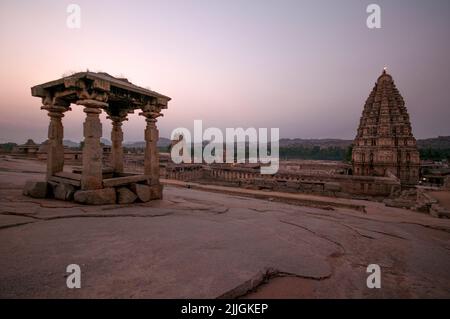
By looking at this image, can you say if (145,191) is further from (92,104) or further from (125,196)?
(92,104)

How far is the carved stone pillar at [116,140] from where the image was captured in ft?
22.4

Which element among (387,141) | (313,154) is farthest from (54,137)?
(313,154)

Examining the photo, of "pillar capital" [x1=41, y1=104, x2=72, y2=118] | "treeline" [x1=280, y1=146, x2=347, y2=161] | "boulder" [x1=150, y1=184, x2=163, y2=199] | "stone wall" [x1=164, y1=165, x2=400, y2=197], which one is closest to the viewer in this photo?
"pillar capital" [x1=41, y1=104, x2=72, y2=118]

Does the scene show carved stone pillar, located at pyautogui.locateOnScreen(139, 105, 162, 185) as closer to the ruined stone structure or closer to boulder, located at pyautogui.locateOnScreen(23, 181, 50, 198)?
the ruined stone structure

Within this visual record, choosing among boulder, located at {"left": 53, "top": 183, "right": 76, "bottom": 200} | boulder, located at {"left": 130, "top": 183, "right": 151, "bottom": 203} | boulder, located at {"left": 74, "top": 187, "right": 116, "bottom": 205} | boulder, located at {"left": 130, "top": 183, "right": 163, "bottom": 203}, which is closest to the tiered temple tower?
boulder, located at {"left": 130, "top": 183, "right": 163, "bottom": 203}

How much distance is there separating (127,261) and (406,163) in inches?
1419

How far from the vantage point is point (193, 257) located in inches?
93.0

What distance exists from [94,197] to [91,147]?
3.63 feet

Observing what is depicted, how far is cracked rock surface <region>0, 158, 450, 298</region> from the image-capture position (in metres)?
1.81

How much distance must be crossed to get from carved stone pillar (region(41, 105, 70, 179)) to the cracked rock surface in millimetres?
1708

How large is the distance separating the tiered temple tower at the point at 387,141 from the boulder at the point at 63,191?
3250 centimetres

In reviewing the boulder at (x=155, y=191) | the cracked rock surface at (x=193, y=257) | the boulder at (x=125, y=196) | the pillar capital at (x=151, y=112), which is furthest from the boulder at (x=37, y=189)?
the pillar capital at (x=151, y=112)
